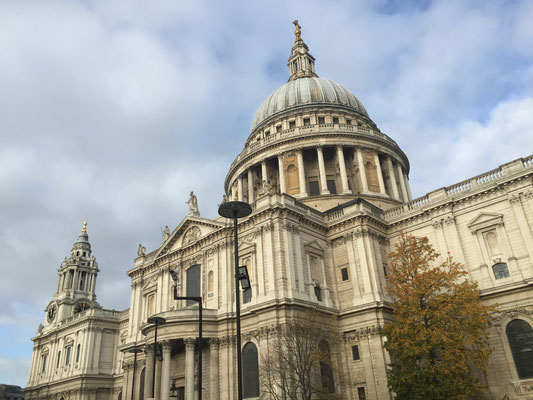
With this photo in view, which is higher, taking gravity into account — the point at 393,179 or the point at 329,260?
the point at 393,179

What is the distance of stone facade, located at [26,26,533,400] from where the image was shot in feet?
105

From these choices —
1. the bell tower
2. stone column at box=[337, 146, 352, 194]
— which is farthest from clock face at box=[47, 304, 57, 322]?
stone column at box=[337, 146, 352, 194]

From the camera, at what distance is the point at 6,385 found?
375 feet

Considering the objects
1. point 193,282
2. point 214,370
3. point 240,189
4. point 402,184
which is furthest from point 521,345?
point 240,189

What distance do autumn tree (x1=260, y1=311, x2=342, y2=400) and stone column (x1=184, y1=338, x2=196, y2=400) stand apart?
216 inches

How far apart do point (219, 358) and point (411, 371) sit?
47.3 ft

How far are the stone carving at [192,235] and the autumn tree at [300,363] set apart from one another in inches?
530

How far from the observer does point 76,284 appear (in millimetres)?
75000

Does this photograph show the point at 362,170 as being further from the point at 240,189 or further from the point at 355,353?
the point at 355,353

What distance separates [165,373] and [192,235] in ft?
41.7

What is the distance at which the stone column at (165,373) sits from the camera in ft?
108

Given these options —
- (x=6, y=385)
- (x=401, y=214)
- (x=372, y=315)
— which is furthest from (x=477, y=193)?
(x=6, y=385)

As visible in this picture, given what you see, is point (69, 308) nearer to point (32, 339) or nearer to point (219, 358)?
point (32, 339)

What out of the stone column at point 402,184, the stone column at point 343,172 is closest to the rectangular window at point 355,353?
the stone column at point 343,172
